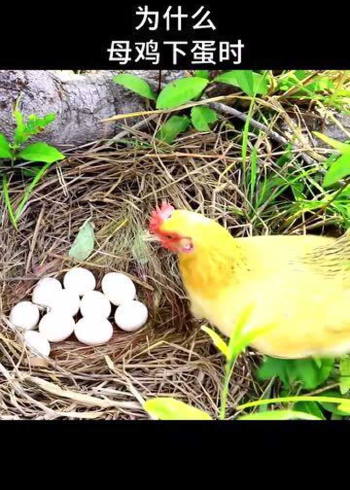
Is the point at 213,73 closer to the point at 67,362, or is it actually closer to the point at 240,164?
the point at 240,164

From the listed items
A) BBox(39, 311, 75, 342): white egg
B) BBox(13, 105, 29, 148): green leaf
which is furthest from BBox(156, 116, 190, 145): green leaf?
BBox(39, 311, 75, 342): white egg

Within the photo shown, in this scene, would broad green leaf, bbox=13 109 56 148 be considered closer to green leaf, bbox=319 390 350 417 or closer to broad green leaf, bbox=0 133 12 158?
broad green leaf, bbox=0 133 12 158

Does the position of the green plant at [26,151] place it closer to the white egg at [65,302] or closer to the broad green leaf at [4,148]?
the broad green leaf at [4,148]

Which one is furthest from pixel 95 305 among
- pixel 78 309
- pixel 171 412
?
pixel 171 412

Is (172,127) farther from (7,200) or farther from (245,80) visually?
(7,200)

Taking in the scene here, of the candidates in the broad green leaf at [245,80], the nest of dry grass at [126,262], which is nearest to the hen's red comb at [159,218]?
the nest of dry grass at [126,262]

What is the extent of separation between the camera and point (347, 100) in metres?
1.08

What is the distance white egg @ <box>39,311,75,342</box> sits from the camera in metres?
0.97

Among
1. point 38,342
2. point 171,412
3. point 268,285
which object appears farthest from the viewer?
point 38,342

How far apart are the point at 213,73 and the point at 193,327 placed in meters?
0.41

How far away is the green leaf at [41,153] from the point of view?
1.00 meters

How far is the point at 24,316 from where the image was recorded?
3.21ft

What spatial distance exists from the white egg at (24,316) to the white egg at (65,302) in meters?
0.03

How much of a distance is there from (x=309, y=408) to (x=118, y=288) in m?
0.34
